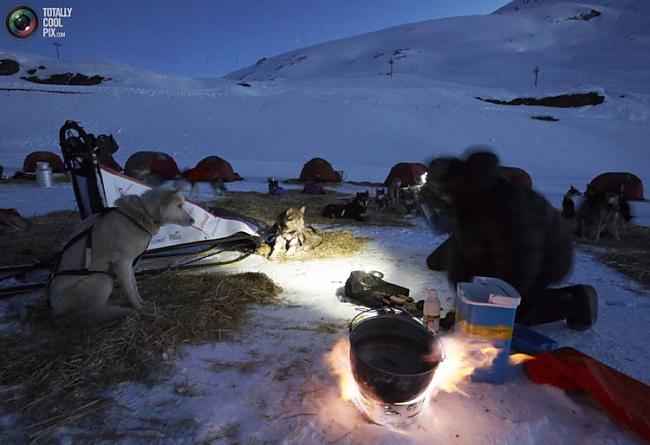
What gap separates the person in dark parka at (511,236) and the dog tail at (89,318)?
2834 mm

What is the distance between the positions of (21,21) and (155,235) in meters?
11.7

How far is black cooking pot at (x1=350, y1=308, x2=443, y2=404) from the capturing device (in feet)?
6.26

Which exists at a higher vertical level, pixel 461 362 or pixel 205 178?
pixel 205 178

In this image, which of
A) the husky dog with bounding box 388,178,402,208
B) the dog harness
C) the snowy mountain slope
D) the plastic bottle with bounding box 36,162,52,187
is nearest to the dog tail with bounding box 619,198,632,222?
the husky dog with bounding box 388,178,402,208

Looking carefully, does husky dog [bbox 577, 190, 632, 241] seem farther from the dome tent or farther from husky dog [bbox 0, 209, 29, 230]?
husky dog [bbox 0, 209, 29, 230]

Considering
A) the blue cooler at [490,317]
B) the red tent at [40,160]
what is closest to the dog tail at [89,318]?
the blue cooler at [490,317]

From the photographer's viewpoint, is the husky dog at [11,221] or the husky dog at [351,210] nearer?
the husky dog at [11,221]

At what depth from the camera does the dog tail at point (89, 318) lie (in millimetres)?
2875

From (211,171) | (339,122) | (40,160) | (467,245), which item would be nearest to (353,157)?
(339,122)

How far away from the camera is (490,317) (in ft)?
7.25

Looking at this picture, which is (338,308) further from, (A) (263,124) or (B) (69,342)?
(A) (263,124)

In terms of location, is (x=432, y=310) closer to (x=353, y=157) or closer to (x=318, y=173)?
(x=318, y=173)

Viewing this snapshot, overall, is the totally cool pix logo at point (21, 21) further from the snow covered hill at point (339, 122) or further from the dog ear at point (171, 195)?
the dog ear at point (171, 195)

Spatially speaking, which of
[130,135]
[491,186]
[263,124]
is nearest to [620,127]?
[263,124]
